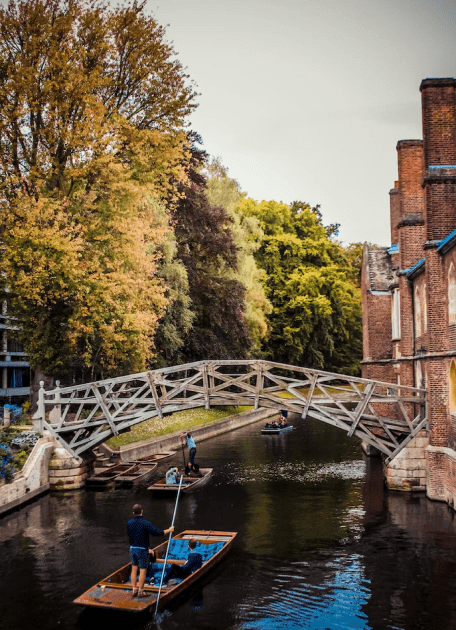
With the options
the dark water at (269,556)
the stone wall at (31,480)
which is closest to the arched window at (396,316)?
the dark water at (269,556)

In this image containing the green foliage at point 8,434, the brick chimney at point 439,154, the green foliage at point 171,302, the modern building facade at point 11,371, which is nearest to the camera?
the brick chimney at point 439,154

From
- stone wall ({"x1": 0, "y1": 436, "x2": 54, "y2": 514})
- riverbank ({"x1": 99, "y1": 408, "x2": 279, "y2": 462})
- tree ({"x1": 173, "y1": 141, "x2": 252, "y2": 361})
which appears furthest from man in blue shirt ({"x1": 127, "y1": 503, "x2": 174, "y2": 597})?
tree ({"x1": 173, "y1": 141, "x2": 252, "y2": 361})

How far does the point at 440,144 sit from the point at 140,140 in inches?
473

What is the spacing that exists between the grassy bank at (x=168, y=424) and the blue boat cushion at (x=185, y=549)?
13685 millimetres

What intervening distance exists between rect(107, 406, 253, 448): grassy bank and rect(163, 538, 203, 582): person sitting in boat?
588 inches

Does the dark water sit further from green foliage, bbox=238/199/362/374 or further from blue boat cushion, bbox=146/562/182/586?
green foliage, bbox=238/199/362/374

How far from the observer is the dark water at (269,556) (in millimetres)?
10508

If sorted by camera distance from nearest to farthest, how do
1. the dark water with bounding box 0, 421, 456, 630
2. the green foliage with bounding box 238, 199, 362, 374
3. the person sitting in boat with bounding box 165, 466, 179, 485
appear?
the dark water with bounding box 0, 421, 456, 630 → the person sitting in boat with bounding box 165, 466, 179, 485 → the green foliage with bounding box 238, 199, 362, 374

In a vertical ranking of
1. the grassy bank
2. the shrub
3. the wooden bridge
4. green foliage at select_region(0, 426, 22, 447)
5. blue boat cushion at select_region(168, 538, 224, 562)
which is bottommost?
blue boat cushion at select_region(168, 538, 224, 562)

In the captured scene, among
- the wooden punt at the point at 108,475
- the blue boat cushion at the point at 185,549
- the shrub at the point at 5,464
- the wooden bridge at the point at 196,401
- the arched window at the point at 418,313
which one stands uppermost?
the arched window at the point at 418,313

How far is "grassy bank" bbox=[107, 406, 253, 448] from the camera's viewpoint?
28.0 meters

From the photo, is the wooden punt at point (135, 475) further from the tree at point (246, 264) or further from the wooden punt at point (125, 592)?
the tree at point (246, 264)

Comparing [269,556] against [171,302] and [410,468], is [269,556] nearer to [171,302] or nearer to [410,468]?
[410,468]

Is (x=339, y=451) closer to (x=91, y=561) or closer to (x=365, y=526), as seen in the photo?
(x=365, y=526)
